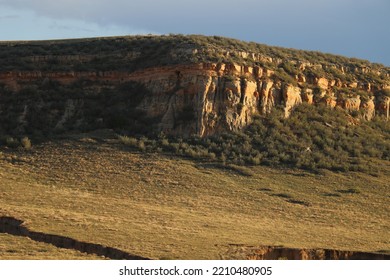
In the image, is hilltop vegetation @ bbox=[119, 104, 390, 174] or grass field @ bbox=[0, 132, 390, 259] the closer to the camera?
grass field @ bbox=[0, 132, 390, 259]

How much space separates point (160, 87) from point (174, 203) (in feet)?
37.6

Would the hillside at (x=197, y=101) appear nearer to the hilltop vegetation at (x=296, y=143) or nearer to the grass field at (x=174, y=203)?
the hilltop vegetation at (x=296, y=143)

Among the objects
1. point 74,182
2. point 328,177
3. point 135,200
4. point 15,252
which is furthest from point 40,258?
point 328,177

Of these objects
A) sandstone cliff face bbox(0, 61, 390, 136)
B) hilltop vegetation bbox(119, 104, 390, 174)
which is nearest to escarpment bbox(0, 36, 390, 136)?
sandstone cliff face bbox(0, 61, 390, 136)

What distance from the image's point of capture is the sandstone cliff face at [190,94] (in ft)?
136

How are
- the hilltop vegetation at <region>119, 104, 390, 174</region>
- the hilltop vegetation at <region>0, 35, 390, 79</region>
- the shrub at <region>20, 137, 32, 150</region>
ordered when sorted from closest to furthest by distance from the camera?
the shrub at <region>20, 137, 32, 150</region>, the hilltop vegetation at <region>119, 104, 390, 174</region>, the hilltop vegetation at <region>0, 35, 390, 79</region>

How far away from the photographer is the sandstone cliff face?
41.3 m

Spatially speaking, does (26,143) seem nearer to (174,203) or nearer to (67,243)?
(174,203)

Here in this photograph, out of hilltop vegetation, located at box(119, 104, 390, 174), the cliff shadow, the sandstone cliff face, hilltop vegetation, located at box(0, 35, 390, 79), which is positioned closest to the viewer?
the cliff shadow

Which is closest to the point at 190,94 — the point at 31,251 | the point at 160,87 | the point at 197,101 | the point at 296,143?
the point at 197,101

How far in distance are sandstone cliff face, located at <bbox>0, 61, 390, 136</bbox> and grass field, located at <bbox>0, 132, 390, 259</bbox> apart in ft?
9.86

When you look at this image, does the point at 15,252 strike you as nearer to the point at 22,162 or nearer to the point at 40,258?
the point at 40,258

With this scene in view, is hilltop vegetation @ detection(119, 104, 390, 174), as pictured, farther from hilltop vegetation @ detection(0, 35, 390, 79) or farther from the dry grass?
the dry grass

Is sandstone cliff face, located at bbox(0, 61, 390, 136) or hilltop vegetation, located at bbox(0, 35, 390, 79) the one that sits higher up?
hilltop vegetation, located at bbox(0, 35, 390, 79)
